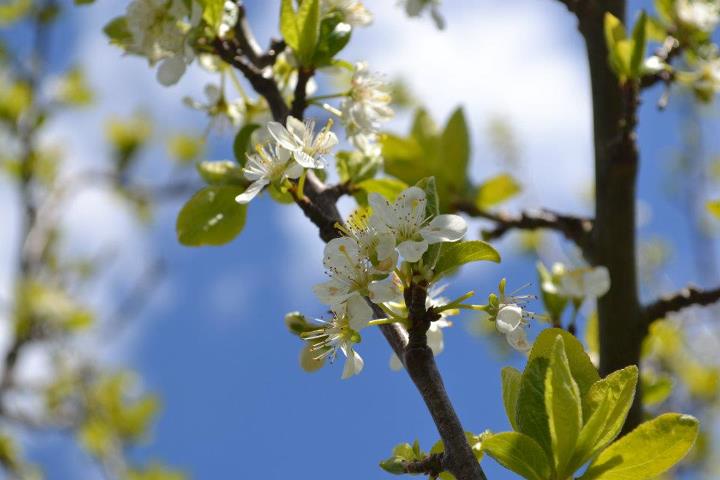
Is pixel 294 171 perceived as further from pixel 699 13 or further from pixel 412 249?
pixel 699 13

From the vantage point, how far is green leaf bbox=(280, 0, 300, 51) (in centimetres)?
123

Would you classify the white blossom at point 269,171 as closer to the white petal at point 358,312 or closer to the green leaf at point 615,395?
the white petal at point 358,312

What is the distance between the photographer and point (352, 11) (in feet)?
4.53

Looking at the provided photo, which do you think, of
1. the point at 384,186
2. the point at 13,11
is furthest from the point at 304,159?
the point at 13,11

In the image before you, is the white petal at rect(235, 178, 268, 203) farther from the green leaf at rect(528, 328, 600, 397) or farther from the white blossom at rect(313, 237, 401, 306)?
the green leaf at rect(528, 328, 600, 397)

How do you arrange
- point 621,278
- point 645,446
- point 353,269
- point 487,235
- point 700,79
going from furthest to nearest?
point 487,235 → point 700,79 → point 621,278 → point 353,269 → point 645,446

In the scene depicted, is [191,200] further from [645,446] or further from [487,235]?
[487,235]

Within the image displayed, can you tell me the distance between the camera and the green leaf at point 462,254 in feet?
3.16

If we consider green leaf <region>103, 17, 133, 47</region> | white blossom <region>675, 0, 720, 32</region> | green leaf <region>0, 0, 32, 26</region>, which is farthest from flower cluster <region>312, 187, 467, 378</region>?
green leaf <region>0, 0, 32, 26</region>

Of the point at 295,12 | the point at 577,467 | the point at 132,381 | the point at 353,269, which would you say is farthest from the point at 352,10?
the point at 132,381

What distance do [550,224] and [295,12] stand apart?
2.80 feet

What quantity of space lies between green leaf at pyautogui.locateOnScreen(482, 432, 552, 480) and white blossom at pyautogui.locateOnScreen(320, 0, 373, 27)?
787 mm

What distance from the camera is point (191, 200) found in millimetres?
1268

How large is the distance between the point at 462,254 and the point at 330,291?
162 millimetres
